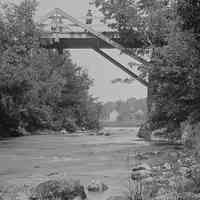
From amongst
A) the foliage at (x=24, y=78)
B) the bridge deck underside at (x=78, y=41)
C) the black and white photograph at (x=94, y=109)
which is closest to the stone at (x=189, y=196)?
the black and white photograph at (x=94, y=109)

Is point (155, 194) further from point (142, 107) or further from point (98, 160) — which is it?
point (142, 107)

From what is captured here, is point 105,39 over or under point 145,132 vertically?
over

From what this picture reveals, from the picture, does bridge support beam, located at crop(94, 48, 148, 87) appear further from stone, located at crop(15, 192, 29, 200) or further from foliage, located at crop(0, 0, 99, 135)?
stone, located at crop(15, 192, 29, 200)

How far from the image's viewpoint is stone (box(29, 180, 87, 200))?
8344 mm

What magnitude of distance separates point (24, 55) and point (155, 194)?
95.5 feet

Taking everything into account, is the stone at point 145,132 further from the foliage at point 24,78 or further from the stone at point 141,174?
the stone at point 141,174

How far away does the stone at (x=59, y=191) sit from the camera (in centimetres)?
Answer: 834

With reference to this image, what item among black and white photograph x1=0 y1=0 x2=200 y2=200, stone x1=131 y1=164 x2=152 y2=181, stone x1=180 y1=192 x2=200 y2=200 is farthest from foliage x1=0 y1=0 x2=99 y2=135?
stone x1=180 y1=192 x2=200 y2=200

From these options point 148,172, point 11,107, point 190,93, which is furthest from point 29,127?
point 148,172

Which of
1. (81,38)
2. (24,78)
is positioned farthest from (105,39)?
(24,78)

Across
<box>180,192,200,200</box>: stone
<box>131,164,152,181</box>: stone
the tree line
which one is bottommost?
<box>131,164,152,181</box>: stone

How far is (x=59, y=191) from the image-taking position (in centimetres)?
846

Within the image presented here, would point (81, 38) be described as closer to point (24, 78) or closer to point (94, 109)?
point (24, 78)

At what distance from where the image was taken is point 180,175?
10562mm
